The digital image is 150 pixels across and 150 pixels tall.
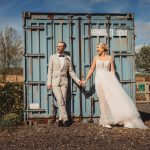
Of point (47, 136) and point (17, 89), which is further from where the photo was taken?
point (17, 89)

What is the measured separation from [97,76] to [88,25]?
5.34 ft

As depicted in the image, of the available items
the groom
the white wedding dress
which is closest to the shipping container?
the groom

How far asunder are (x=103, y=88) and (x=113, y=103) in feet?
1.55

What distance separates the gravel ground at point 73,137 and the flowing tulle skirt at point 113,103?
36 centimetres

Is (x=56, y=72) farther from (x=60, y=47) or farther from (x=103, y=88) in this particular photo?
(x=103, y=88)

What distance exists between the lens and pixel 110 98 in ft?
37.6

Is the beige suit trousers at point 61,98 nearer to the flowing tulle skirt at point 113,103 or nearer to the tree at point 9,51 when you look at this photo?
the flowing tulle skirt at point 113,103

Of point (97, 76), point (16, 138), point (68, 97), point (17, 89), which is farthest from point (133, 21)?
point (16, 138)

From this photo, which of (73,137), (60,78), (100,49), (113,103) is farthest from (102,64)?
(73,137)

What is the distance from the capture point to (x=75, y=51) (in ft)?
40.2

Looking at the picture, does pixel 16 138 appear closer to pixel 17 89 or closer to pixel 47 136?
pixel 47 136

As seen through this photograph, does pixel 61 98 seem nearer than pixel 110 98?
No

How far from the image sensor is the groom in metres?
11.6

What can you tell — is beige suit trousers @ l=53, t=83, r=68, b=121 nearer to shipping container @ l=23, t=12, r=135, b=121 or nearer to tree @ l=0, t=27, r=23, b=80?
shipping container @ l=23, t=12, r=135, b=121
